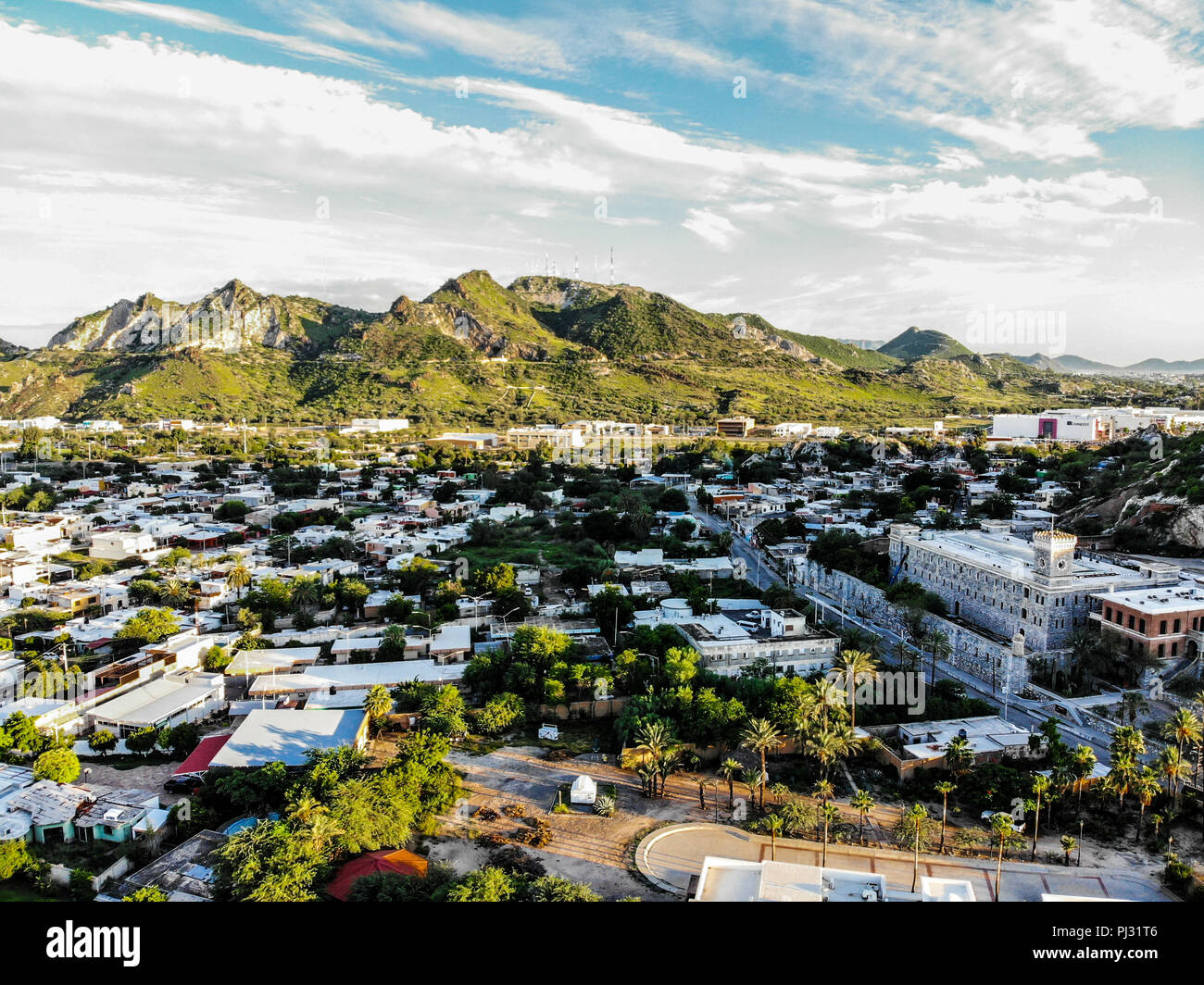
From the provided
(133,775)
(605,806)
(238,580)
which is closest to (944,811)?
(605,806)

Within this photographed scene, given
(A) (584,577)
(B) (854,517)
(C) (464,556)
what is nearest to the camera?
(A) (584,577)

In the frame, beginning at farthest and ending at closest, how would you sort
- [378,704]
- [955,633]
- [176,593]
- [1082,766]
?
[176,593]
[955,633]
[378,704]
[1082,766]

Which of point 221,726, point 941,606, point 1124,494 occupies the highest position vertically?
point 1124,494

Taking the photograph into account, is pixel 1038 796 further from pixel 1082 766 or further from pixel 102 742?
pixel 102 742
